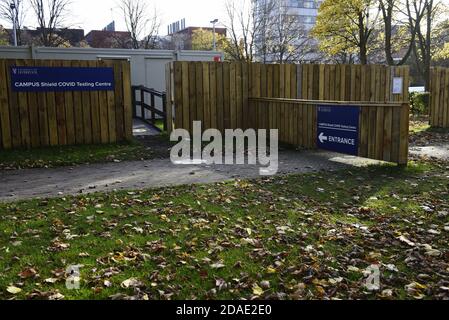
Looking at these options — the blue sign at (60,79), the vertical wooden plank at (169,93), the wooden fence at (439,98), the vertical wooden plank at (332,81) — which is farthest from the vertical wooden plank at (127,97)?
the wooden fence at (439,98)

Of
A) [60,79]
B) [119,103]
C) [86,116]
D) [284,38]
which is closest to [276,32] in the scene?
[284,38]

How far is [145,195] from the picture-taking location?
704 cm

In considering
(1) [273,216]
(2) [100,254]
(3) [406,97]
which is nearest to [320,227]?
(1) [273,216]

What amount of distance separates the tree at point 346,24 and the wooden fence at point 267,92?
13.1 meters

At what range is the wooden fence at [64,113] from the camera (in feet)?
35.0

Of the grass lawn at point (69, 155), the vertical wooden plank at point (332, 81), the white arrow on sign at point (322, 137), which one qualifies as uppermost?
the vertical wooden plank at point (332, 81)

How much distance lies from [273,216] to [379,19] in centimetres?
2702

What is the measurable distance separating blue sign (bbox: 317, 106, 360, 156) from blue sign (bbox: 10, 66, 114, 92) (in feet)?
16.7

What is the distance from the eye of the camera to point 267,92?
13.6 m

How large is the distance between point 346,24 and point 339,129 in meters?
20.4

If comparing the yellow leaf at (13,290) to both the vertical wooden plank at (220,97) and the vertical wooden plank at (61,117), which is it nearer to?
the vertical wooden plank at (61,117)

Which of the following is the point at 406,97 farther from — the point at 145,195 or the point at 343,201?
the point at 145,195

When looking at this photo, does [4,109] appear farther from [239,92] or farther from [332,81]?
[332,81]

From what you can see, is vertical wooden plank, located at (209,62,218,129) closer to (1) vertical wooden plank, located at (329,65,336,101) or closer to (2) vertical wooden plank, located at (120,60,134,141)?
(2) vertical wooden plank, located at (120,60,134,141)
